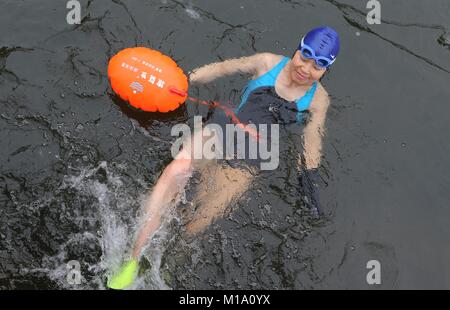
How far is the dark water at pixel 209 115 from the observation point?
5.73 metres

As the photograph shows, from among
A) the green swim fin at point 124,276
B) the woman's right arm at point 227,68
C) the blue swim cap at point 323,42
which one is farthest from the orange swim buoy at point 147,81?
the green swim fin at point 124,276

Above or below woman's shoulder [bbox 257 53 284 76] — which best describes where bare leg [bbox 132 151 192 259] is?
below

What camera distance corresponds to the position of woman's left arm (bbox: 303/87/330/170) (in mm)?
6500

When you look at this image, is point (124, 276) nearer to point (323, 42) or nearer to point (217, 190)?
point (217, 190)

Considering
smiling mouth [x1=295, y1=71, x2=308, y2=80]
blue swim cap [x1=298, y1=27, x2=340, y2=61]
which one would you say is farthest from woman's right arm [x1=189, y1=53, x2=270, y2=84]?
blue swim cap [x1=298, y1=27, x2=340, y2=61]

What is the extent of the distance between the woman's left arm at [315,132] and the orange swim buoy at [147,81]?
1574 millimetres

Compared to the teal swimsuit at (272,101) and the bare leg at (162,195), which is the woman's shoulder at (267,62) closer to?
the teal swimsuit at (272,101)

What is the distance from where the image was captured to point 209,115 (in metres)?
6.91

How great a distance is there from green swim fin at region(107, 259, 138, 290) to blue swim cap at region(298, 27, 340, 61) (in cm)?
298

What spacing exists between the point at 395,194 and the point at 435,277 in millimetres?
1108

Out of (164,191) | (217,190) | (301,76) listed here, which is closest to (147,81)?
(164,191)

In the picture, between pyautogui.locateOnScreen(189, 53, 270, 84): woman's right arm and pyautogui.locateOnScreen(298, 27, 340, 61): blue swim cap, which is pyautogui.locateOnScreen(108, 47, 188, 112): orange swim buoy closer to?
pyautogui.locateOnScreen(189, 53, 270, 84): woman's right arm

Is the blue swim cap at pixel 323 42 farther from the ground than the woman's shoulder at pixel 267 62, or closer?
farther from the ground

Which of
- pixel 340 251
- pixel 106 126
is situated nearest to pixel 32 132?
pixel 106 126
